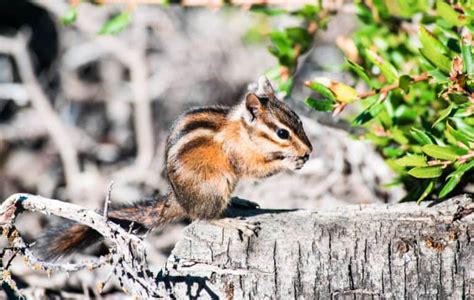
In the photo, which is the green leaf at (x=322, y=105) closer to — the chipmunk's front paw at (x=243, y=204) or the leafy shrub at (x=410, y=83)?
the leafy shrub at (x=410, y=83)

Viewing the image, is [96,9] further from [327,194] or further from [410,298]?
[410,298]

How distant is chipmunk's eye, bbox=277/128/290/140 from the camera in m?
3.78

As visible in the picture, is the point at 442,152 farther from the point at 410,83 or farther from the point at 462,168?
the point at 410,83

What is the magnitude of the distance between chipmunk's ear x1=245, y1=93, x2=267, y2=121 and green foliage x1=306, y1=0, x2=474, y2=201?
368mm

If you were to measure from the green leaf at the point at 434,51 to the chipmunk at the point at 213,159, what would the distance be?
728 mm

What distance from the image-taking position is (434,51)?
10.6 ft

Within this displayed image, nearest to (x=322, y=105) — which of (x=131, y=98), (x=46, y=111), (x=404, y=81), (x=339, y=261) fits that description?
(x=404, y=81)

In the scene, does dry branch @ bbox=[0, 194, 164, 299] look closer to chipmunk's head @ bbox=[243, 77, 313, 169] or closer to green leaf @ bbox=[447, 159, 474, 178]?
chipmunk's head @ bbox=[243, 77, 313, 169]

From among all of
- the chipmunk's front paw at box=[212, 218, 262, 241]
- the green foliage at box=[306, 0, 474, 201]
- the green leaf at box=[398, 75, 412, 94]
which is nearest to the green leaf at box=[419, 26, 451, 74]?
the green foliage at box=[306, 0, 474, 201]

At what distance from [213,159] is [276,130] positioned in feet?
1.00

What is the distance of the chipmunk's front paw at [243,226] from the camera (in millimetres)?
3254

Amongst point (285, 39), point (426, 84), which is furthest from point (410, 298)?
point (285, 39)

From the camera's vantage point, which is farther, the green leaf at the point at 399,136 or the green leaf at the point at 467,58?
the green leaf at the point at 399,136

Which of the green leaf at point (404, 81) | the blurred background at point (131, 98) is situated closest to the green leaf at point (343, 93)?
the green leaf at point (404, 81)
